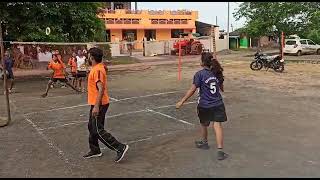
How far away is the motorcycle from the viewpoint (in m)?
20.2

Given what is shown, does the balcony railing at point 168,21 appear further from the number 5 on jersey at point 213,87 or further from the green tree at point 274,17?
the number 5 on jersey at point 213,87

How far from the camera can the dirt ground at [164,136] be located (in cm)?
570

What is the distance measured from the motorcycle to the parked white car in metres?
14.3

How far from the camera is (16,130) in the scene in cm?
843

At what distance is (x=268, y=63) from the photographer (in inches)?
819

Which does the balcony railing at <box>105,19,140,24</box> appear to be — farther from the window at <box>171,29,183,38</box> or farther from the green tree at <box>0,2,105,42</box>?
the green tree at <box>0,2,105,42</box>

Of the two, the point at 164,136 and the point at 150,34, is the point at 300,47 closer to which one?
the point at 150,34

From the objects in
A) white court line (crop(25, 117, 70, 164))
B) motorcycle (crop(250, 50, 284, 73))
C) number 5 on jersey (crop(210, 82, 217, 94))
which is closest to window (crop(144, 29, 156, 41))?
motorcycle (crop(250, 50, 284, 73))

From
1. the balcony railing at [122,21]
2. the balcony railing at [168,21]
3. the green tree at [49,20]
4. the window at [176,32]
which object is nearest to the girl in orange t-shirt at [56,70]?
the green tree at [49,20]

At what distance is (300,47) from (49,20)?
893 inches

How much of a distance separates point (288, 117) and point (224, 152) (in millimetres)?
3308

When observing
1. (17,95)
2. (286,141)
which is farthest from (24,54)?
(286,141)

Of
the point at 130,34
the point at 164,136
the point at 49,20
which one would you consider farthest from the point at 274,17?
the point at 164,136

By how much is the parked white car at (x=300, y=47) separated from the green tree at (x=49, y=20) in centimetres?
1933
